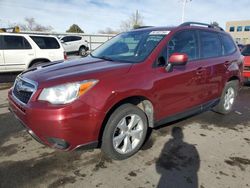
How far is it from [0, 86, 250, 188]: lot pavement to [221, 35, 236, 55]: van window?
171 cm

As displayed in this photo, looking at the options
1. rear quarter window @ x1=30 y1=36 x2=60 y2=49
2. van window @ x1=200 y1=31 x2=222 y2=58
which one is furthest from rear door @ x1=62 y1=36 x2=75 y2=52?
van window @ x1=200 y1=31 x2=222 y2=58

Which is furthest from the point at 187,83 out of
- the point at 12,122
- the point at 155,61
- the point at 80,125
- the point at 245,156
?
the point at 12,122

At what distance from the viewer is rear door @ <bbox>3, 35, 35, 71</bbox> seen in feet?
29.0

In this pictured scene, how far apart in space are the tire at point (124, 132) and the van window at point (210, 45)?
1.85 meters

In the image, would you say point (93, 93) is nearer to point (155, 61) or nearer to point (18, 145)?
point (155, 61)

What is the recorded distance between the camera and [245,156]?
358 cm

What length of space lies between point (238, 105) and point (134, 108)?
4.19 m

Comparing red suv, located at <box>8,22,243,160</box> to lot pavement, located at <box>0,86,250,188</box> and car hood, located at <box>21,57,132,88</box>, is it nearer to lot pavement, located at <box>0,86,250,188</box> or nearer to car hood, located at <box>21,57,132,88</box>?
car hood, located at <box>21,57,132,88</box>

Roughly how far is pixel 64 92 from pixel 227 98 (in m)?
4.00

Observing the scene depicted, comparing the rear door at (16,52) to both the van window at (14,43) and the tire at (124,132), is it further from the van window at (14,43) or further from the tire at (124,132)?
the tire at (124,132)

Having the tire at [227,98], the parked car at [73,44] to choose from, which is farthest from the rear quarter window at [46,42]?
the parked car at [73,44]

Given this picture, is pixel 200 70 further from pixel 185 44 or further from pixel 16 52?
pixel 16 52

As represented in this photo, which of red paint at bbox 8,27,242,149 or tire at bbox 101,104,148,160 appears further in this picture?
tire at bbox 101,104,148,160

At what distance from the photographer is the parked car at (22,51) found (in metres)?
8.83
